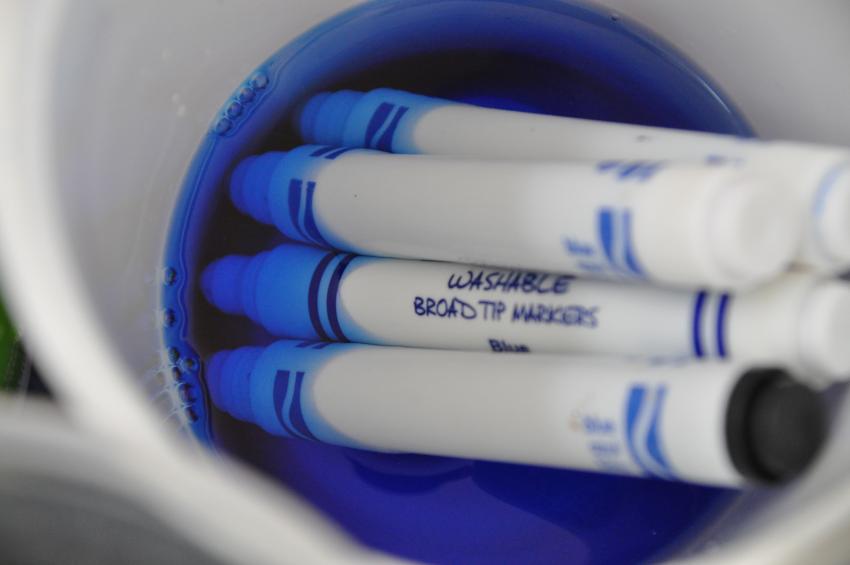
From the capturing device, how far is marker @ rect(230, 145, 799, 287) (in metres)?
0.40

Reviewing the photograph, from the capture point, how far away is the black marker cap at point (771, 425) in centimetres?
39

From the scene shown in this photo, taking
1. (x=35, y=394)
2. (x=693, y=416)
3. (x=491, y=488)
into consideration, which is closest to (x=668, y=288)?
(x=693, y=416)

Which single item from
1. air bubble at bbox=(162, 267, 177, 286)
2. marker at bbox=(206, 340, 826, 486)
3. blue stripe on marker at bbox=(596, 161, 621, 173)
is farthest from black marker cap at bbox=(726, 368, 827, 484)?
air bubble at bbox=(162, 267, 177, 286)

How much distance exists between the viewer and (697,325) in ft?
1.45

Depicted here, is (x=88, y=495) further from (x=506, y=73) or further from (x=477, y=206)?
(x=506, y=73)

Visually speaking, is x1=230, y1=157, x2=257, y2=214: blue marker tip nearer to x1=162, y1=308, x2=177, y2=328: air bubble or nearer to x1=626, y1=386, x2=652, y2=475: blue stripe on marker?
x1=162, y1=308, x2=177, y2=328: air bubble

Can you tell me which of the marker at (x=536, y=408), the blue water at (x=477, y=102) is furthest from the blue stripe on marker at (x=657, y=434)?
the blue water at (x=477, y=102)

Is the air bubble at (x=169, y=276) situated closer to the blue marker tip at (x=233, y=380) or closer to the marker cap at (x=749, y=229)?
the blue marker tip at (x=233, y=380)

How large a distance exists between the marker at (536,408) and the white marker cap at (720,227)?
0.04 m

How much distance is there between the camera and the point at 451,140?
1.81 feet

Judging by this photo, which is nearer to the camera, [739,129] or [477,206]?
[477,206]

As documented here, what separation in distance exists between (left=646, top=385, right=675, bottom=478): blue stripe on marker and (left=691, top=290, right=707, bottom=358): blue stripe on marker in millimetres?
28

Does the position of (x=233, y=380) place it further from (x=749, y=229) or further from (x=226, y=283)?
(x=749, y=229)

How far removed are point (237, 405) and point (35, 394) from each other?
12 cm
